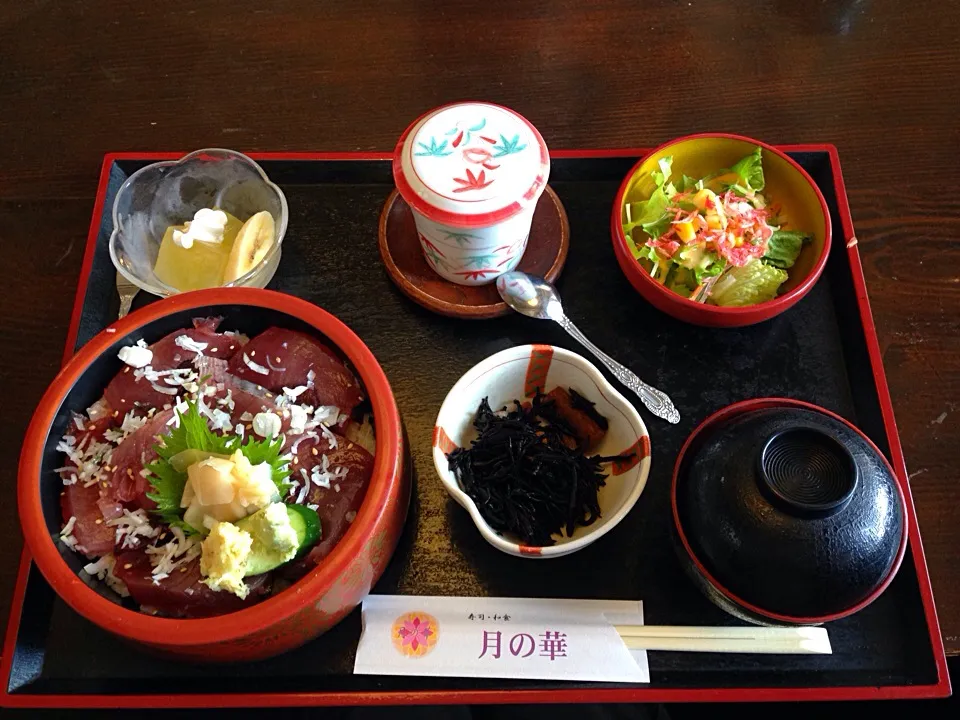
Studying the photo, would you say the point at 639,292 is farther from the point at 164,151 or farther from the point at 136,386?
the point at 164,151

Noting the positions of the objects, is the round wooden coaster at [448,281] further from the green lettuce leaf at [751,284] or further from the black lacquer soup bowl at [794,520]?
the black lacquer soup bowl at [794,520]

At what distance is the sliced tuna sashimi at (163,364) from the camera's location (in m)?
1.04

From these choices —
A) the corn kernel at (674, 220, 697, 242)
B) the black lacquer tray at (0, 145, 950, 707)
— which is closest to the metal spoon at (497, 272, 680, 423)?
the black lacquer tray at (0, 145, 950, 707)

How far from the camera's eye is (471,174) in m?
1.09

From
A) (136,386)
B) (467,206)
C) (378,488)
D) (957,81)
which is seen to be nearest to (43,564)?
(136,386)

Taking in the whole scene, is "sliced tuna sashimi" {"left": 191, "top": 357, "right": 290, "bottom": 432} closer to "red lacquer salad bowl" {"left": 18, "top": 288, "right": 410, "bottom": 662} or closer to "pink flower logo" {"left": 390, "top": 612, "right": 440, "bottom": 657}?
"red lacquer salad bowl" {"left": 18, "top": 288, "right": 410, "bottom": 662}

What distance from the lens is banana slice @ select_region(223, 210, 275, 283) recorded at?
1254 millimetres

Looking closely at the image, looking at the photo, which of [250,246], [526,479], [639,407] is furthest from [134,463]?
[639,407]

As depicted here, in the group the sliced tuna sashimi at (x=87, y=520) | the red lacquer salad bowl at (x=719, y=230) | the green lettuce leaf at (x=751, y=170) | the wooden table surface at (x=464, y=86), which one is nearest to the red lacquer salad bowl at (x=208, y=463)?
the sliced tuna sashimi at (x=87, y=520)

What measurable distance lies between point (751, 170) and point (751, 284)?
23 cm

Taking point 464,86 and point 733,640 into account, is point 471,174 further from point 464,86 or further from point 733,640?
point 733,640

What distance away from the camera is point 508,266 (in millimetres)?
1269

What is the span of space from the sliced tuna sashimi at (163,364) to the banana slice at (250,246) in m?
0.18

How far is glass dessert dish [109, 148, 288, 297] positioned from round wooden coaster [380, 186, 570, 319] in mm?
204
